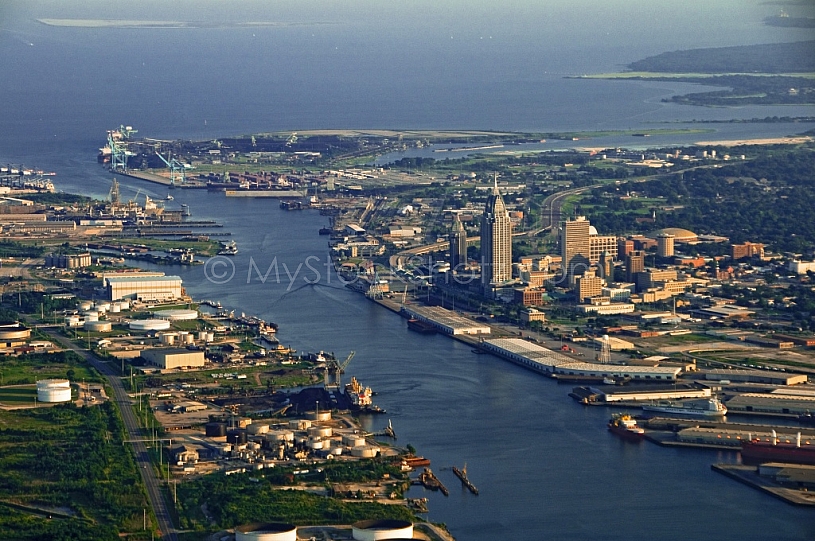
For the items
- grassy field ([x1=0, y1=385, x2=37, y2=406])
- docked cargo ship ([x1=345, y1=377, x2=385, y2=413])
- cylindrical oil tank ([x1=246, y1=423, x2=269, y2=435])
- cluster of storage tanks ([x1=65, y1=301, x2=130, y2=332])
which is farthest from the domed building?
cylindrical oil tank ([x1=246, y1=423, x2=269, y2=435])

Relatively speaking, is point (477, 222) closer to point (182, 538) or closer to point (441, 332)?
point (441, 332)

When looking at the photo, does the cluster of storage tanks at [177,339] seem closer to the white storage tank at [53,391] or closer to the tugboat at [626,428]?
the white storage tank at [53,391]

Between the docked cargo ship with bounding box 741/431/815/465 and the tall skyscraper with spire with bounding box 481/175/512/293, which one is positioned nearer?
the docked cargo ship with bounding box 741/431/815/465

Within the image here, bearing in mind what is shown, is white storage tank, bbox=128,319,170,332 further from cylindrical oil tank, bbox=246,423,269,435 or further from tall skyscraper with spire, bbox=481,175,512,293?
cylindrical oil tank, bbox=246,423,269,435

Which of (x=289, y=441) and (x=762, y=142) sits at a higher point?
(x=762, y=142)

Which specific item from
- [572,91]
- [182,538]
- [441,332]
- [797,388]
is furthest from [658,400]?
[572,91]

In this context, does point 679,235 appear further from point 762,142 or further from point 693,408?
Answer: point 762,142

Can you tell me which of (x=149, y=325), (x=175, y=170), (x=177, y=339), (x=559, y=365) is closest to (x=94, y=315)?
(x=149, y=325)
